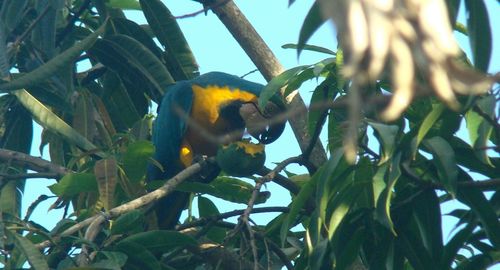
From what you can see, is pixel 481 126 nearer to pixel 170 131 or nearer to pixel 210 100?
pixel 210 100

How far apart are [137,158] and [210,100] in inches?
44.6

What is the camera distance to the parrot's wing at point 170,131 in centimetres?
333

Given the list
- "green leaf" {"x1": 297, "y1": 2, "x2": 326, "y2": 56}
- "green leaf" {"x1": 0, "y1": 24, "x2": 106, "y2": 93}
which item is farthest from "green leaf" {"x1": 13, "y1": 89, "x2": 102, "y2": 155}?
"green leaf" {"x1": 297, "y1": 2, "x2": 326, "y2": 56}

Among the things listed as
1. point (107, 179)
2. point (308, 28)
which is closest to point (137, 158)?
point (107, 179)

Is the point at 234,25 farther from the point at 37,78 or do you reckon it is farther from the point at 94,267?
the point at 94,267

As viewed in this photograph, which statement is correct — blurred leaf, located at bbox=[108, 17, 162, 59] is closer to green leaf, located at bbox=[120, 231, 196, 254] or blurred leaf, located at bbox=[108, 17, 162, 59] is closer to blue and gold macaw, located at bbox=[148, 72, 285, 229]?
blue and gold macaw, located at bbox=[148, 72, 285, 229]

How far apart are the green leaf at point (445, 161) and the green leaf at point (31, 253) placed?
80 cm

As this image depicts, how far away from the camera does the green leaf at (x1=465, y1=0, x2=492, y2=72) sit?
3.18 feet

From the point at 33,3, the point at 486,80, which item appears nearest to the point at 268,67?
the point at 33,3

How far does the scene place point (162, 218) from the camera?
3092mm

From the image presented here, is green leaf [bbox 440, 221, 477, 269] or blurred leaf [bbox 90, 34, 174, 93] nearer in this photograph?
green leaf [bbox 440, 221, 477, 269]

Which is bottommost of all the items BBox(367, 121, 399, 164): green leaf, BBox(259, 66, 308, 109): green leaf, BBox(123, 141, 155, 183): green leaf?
BBox(367, 121, 399, 164): green leaf

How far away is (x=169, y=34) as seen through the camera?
10.2 ft

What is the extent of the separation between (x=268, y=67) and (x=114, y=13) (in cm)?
83
